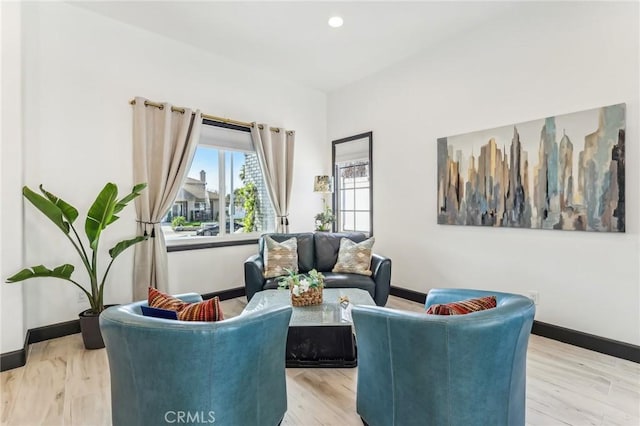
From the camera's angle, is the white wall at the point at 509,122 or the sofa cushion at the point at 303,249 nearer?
the white wall at the point at 509,122

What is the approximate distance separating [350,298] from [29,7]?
4.15 meters

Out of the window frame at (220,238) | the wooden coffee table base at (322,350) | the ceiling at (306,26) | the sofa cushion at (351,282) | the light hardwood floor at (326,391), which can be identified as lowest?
the light hardwood floor at (326,391)

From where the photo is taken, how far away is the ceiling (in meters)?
3.15

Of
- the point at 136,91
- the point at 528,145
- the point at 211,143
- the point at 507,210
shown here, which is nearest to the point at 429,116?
A: the point at 528,145

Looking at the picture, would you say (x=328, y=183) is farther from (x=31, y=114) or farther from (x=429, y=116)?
(x=31, y=114)

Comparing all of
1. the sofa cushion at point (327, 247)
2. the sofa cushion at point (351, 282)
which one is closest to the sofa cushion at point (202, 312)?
the sofa cushion at point (351, 282)

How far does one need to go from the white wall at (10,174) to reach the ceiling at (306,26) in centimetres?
92

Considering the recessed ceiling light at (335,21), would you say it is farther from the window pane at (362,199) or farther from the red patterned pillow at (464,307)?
the red patterned pillow at (464,307)

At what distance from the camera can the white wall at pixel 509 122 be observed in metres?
2.63

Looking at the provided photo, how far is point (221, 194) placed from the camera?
446cm

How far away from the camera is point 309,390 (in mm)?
2217

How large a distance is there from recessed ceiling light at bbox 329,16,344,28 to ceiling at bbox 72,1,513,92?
55mm

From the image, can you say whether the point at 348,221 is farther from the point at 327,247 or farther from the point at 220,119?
the point at 220,119

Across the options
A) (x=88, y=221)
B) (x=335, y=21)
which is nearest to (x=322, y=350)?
(x=88, y=221)
